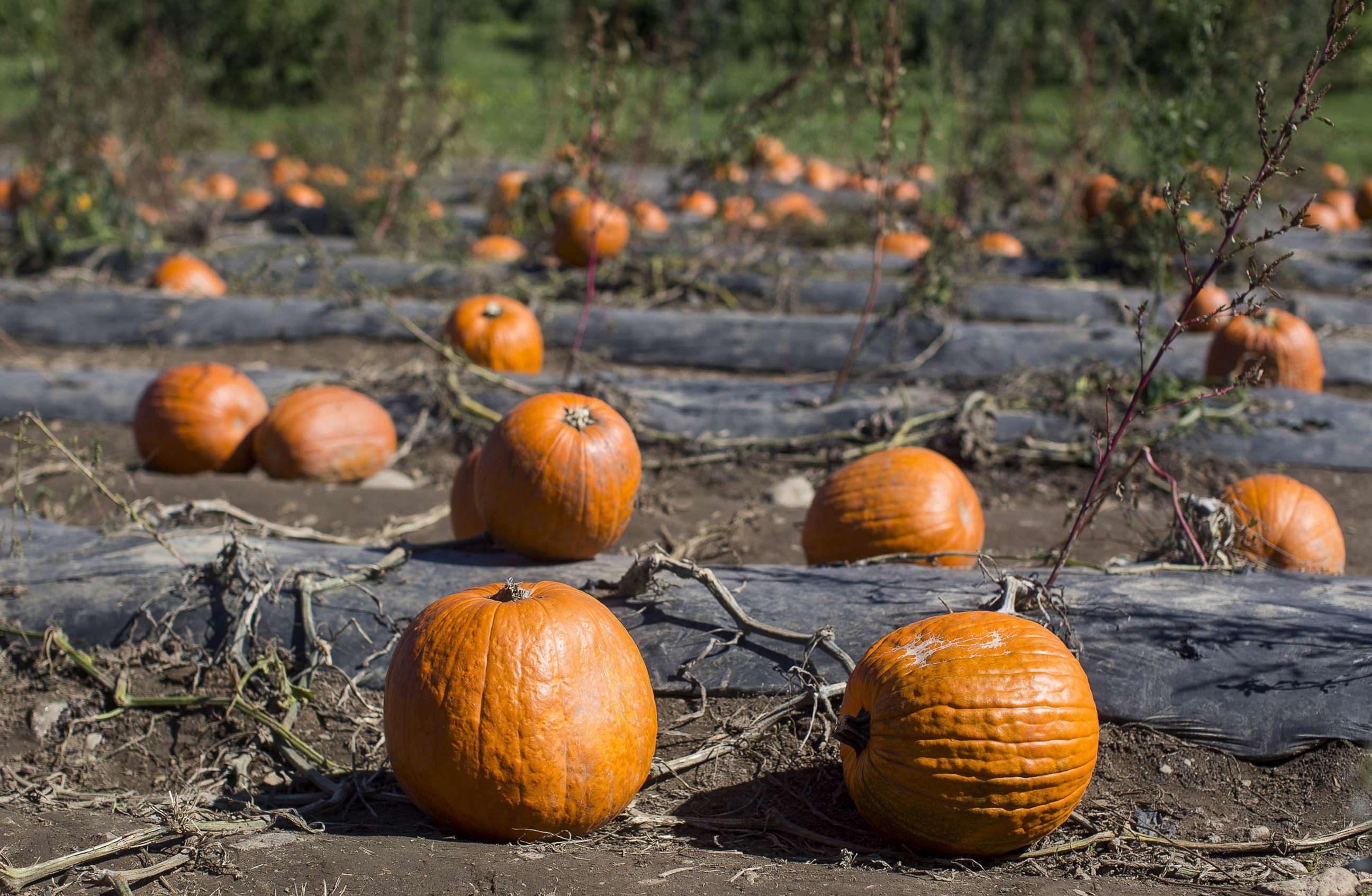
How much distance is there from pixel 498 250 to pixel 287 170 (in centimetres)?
614

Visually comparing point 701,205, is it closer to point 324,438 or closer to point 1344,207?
point 1344,207

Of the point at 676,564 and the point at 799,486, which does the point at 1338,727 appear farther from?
the point at 799,486

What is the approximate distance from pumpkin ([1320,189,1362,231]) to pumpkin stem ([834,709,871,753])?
13219mm

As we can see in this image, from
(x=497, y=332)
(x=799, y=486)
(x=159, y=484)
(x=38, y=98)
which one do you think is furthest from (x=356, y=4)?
(x=799, y=486)

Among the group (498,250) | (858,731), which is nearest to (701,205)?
(498,250)

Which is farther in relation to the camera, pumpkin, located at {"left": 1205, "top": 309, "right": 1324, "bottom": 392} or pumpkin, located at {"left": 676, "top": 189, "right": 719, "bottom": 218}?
pumpkin, located at {"left": 676, "top": 189, "right": 719, "bottom": 218}

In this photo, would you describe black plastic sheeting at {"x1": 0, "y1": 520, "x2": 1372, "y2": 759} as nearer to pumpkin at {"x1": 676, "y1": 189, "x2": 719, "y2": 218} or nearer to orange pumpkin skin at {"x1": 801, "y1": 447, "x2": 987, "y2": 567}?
orange pumpkin skin at {"x1": 801, "y1": 447, "x2": 987, "y2": 567}

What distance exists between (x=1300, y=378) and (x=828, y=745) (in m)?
4.84

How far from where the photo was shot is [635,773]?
8.42 feet

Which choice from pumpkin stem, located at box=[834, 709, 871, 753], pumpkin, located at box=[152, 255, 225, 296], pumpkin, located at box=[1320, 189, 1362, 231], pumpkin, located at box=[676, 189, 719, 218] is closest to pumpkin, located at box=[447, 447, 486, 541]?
pumpkin stem, located at box=[834, 709, 871, 753]

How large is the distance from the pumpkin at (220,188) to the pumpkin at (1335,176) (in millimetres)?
14310

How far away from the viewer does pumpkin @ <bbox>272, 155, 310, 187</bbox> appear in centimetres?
1392

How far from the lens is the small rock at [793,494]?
514 cm

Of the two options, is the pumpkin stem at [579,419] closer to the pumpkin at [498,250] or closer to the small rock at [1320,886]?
the small rock at [1320,886]
